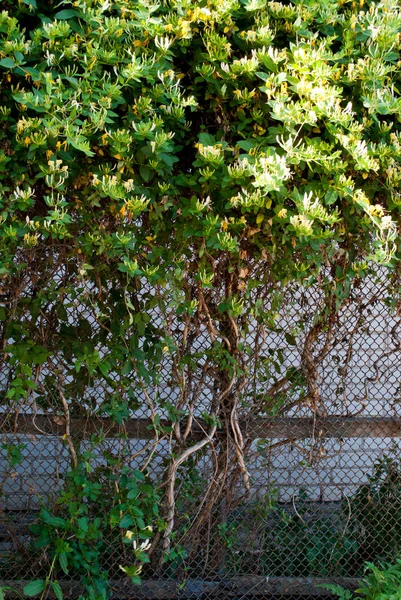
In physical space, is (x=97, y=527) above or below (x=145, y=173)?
below

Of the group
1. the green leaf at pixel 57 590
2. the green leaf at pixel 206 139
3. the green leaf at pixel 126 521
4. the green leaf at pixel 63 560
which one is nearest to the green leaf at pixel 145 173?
the green leaf at pixel 206 139

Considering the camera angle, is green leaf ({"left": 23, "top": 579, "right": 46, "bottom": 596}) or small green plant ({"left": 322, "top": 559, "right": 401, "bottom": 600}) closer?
green leaf ({"left": 23, "top": 579, "right": 46, "bottom": 596})

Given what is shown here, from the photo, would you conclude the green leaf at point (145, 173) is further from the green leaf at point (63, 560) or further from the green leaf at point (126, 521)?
the green leaf at point (63, 560)

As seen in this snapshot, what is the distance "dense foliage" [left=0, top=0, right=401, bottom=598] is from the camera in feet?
8.58

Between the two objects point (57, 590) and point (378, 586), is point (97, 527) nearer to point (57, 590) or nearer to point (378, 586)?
point (57, 590)

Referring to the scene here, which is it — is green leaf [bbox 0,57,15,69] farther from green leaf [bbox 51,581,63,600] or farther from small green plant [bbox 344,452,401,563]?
small green plant [bbox 344,452,401,563]

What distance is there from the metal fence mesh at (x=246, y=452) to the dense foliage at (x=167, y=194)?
1.3 inches

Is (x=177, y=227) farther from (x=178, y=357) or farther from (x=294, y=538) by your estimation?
(x=294, y=538)

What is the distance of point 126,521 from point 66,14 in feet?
7.18

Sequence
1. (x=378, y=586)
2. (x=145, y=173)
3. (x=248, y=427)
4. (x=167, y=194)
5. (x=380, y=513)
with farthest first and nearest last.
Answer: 1. (x=380, y=513)
2. (x=248, y=427)
3. (x=378, y=586)
4. (x=167, y=194)
5. (x=145, y=173)

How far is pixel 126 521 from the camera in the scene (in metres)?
3.25

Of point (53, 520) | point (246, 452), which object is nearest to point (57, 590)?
point (53, 520)

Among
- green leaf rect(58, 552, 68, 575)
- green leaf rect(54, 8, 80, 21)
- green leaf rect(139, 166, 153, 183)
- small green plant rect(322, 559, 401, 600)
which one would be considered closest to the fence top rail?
green leaf rect(58, 552, 68, 575)


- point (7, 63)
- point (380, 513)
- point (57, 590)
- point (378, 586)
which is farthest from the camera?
point (380, 513)
